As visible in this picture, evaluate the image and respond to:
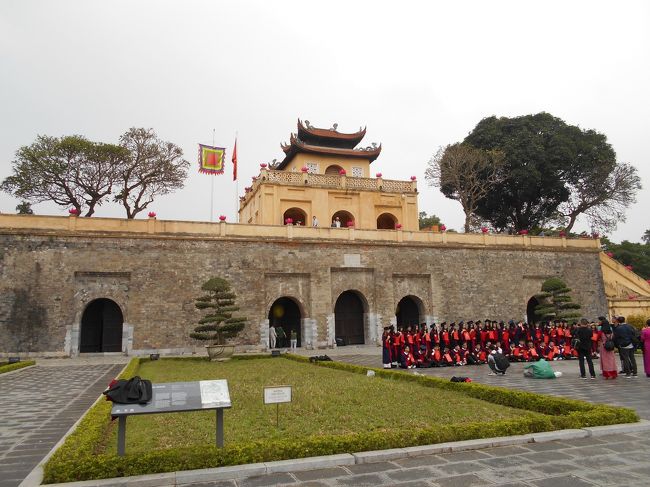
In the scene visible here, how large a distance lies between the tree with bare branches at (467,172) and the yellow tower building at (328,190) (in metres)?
4.45

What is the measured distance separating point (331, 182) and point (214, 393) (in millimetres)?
24671

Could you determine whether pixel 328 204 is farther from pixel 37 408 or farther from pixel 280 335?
pixel 37 408

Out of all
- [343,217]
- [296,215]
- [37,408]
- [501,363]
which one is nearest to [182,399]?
[37,408]

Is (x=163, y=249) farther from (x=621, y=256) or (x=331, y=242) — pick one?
(x=621, y=256)

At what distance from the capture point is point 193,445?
16.8 feet

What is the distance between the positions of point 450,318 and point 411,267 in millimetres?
3494

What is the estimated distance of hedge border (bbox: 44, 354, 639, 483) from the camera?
4402mm

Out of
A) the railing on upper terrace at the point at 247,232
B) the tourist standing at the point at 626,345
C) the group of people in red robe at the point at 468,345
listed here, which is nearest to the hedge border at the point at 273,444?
the tourist standing at the point at 626,345

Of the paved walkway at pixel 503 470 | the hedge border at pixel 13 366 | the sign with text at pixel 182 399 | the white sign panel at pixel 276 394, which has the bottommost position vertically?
the paved walkway at pixel 503 470

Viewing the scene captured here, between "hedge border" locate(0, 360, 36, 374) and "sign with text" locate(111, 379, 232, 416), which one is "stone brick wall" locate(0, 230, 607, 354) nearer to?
"hedge border" locate(0, 360, 36, 374)

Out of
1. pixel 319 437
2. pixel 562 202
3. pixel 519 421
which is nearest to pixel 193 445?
pixel 319 437

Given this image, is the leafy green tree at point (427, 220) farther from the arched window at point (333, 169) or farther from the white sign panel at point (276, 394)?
the white sign panel at point (276, 394)

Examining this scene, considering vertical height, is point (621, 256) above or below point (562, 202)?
below

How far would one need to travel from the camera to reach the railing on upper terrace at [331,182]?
91.3 feet
